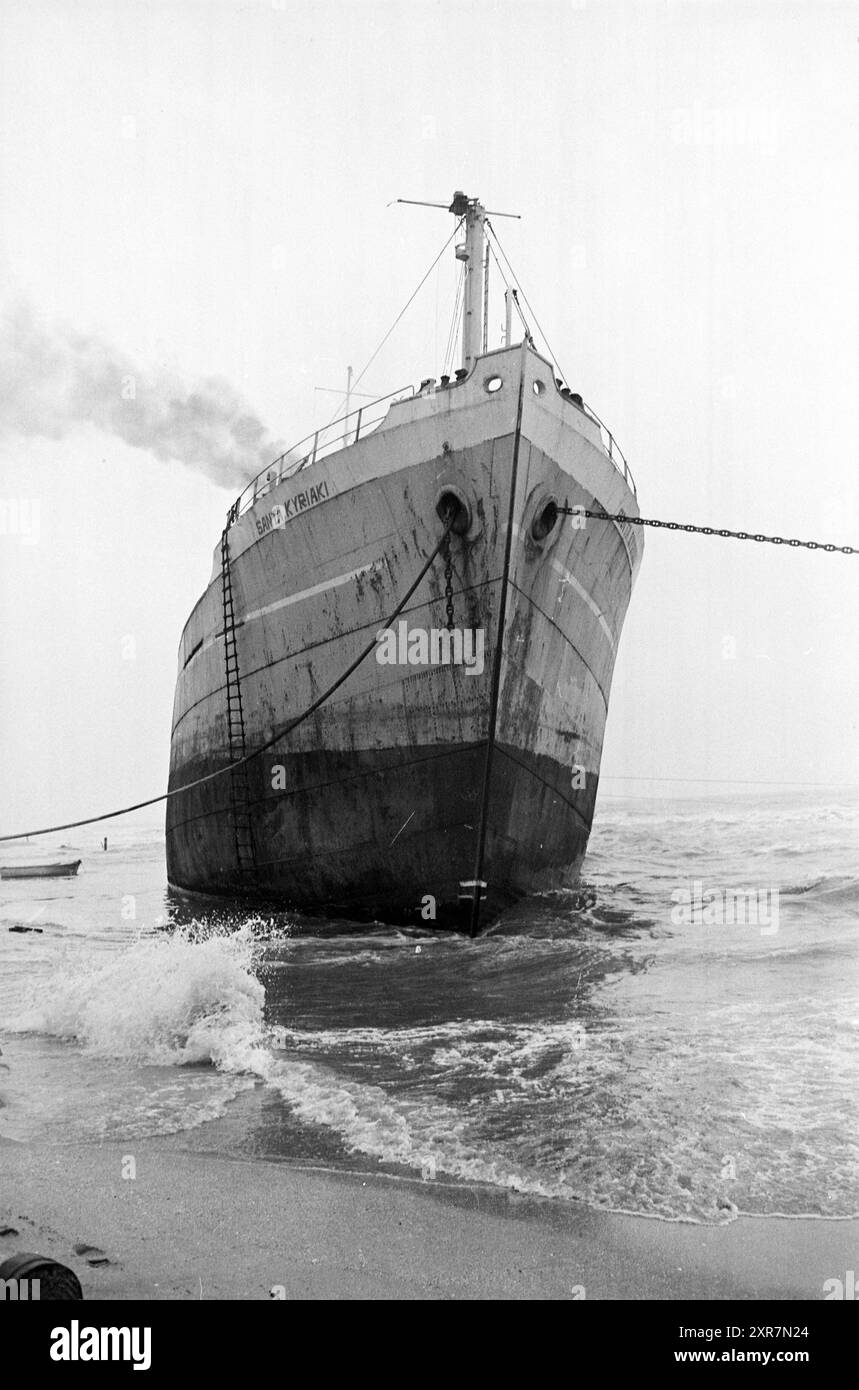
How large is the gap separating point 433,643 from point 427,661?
0.71 feet

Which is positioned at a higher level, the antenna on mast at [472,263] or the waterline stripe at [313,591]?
the antenna on mast at [472,263]

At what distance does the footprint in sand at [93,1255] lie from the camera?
9.29ft


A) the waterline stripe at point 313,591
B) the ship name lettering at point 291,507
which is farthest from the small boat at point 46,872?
the ship name lettering at point 291,507

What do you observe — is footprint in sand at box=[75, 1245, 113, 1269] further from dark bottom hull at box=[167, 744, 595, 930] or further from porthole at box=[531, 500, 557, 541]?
porthole at box=[531, 500, 557, 541]

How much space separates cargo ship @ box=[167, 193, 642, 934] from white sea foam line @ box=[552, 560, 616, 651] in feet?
0.14

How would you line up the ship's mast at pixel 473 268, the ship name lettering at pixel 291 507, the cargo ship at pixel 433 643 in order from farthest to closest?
the ship's mast at pixel 473 268, the ship name lettering at pixel 291 507, the cargo ship at pixel 433 643

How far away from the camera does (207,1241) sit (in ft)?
9.96

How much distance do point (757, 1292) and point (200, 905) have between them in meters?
13.5

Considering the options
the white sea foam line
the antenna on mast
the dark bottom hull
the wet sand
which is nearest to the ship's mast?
the antenna on mast

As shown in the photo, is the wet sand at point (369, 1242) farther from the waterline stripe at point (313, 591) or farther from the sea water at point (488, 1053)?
the waterline stripe at point (313, 591)

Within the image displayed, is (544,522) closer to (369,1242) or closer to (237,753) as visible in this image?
(237,753)

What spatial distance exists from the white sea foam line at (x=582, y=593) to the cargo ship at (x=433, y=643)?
0.14ft

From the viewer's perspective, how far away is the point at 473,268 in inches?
472
